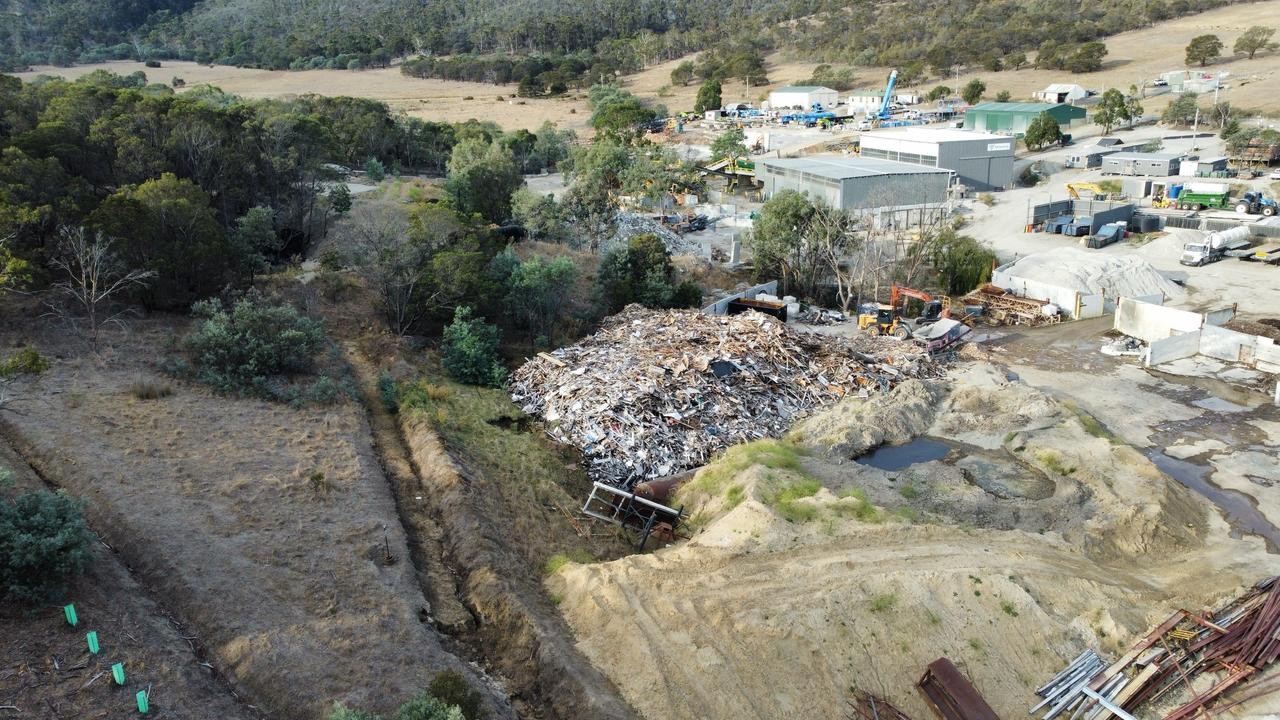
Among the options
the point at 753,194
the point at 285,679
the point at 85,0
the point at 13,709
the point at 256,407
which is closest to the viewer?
the point at 13,709

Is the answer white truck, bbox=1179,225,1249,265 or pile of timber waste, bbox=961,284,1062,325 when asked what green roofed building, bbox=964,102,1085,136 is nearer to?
white truck, bbox=1179,225,1249,265

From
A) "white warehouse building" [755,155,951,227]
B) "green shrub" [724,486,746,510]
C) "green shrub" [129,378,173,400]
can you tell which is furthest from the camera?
"white warehouse building" [755,155,951,227]

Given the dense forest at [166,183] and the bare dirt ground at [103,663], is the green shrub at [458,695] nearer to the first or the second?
the bare dirt ground at [103,663]

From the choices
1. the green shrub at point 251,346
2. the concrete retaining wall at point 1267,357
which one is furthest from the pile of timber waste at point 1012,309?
the green shrub at point 251,346

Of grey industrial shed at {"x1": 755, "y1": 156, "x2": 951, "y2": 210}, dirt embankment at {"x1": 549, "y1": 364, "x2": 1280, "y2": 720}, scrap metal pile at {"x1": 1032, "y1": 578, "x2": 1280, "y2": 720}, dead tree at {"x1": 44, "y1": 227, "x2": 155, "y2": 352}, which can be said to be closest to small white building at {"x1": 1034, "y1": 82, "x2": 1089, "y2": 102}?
grey industrial shed at {"x1": 755, "y1": 156, "x2": 951, "y2": 210}

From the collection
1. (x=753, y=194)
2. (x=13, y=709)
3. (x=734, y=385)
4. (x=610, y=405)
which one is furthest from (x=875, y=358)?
(x=753, y=194)

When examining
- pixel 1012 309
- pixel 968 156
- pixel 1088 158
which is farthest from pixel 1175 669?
pixel 1088 158

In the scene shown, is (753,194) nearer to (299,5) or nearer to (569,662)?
(569,662)
